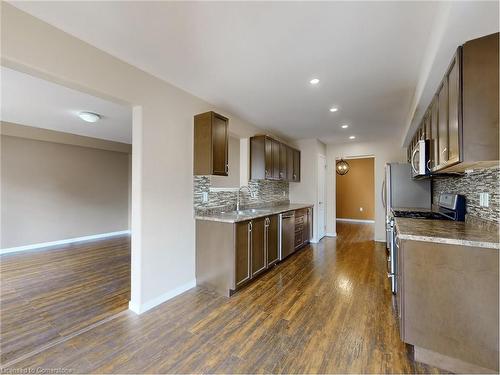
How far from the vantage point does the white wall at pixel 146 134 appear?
5.43ft

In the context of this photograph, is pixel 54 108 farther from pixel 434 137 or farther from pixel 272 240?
pixel 434 137

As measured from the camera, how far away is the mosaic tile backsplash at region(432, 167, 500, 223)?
1.83 metres

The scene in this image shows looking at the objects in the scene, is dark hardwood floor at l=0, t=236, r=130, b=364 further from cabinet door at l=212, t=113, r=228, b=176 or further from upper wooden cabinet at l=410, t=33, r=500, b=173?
upper wooden cabinet at l=410, t=33, r=500, b=173

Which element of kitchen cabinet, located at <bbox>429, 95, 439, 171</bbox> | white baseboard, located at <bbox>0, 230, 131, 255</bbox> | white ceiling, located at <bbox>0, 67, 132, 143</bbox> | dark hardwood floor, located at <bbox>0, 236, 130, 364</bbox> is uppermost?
white ceiling, located at <bbox>0, 67, 132, 143</bbox>

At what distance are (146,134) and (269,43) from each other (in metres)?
1.50

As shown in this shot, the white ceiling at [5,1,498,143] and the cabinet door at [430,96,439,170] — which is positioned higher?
the white ceiling at [5,1,498,143]

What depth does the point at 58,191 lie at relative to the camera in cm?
537

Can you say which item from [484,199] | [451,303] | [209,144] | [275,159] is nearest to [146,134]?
[209,144]

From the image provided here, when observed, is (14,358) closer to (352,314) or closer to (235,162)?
(352,314)

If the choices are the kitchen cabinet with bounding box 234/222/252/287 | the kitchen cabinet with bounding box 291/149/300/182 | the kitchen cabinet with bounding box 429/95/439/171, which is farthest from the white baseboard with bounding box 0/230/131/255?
the kitchen cabinet with bounding box 429/95/439/171

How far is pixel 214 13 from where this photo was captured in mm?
1589

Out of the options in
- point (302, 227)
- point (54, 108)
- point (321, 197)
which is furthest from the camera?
point (321, 197)

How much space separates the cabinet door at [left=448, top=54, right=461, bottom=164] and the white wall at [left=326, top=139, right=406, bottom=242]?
13.5 feet

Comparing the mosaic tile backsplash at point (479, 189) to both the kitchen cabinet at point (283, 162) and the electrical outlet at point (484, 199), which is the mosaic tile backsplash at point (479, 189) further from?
the kitchen cabinet at point (283, 162)
